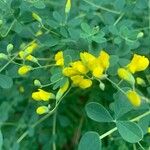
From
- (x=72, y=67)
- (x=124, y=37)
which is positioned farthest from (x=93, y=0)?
(x=72, y=67)

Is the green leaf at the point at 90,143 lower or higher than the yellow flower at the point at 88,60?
lower

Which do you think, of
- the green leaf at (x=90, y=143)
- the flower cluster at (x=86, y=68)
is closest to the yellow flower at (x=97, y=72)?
the flower cluster at (x=86, y=68)

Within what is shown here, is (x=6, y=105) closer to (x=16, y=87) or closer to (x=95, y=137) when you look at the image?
(x=16, y=87)

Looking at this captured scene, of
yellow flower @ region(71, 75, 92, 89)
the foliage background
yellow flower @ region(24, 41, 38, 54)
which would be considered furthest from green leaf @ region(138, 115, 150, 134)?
yellow flower @ region(24, 41, 38, 54)

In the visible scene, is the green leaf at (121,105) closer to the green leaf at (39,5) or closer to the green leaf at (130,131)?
the green leaf at (130,131)

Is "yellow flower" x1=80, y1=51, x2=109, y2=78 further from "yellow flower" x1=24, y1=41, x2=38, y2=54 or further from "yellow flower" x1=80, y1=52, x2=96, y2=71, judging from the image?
"yellow flower" x1=24, y1=41, x2=38, y2=54
